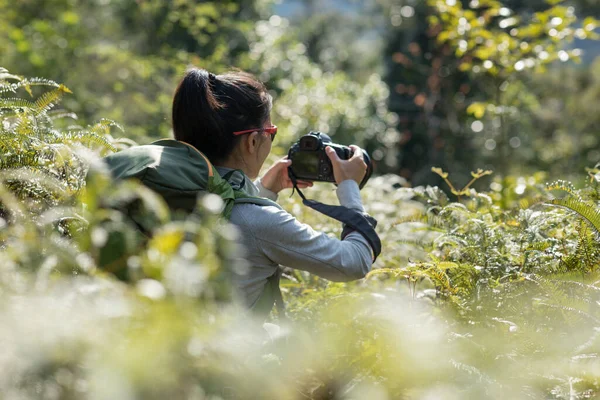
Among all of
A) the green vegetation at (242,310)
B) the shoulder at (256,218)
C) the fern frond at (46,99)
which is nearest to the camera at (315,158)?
the green vegetation at (242,310)

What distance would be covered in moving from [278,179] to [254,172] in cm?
36

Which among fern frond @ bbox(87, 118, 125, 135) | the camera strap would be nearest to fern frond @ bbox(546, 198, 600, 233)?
the camera strap

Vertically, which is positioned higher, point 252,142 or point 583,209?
point 583,209

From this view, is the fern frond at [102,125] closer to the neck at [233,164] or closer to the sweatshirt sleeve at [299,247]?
the neck at [233,164]

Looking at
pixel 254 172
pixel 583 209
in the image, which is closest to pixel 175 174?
pixel 254 172

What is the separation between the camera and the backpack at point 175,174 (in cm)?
195

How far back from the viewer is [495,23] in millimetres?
11914

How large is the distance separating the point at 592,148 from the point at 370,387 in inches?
672

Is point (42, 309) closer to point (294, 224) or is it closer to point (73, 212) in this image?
point (73, 212)

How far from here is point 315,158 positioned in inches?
108

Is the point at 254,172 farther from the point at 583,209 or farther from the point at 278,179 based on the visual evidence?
the point at 583,209

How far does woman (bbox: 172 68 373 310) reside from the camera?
7.09 feet

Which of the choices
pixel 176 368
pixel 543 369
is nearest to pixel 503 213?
pixel 543 369

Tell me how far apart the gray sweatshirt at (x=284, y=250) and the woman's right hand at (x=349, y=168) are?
382mm
